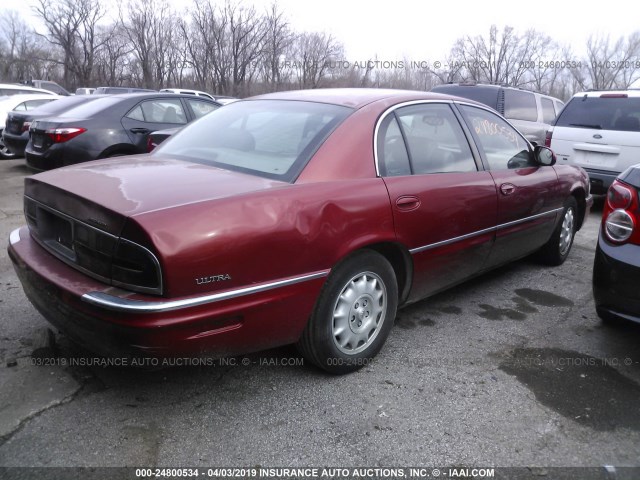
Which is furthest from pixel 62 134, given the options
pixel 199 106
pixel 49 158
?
pixel 199 106

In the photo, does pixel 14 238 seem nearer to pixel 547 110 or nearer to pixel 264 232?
pixel 264 232

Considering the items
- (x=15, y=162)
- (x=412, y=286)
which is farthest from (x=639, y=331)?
(x=15, y=162)

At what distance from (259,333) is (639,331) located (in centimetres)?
285

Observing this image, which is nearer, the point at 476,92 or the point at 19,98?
the point at 476,92

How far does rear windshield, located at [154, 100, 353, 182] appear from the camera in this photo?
9.09ft

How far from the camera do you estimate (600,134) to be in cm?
698

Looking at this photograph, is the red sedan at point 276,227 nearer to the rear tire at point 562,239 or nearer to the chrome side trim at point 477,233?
the chrome side trim at point 477,233

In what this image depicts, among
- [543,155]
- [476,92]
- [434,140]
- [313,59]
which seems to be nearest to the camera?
[434,140]

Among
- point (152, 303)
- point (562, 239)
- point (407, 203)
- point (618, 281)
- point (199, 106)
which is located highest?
point (199, 106)

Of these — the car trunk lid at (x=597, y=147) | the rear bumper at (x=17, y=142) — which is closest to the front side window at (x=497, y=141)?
the car trunk lid at (x=597, y=147)

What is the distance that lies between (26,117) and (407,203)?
25.5 ft

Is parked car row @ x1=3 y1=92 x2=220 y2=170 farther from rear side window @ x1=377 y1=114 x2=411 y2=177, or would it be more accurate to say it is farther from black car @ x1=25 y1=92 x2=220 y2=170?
rear side window @ x1=377 y1=114 x2=411 y2=177

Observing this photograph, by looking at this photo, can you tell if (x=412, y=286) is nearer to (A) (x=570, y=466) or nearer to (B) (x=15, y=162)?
(A) (x=570, y=466)

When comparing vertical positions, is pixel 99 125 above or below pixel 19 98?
below
